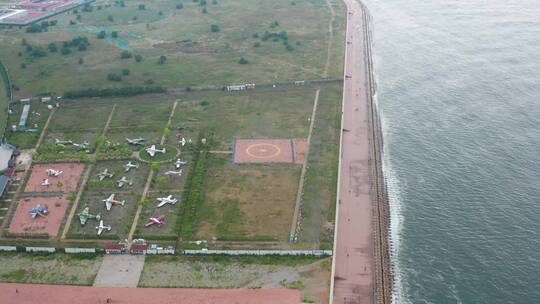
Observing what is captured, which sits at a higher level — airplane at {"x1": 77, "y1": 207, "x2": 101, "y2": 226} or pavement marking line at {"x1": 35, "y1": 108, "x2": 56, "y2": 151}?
pavement marking line at {"x1": 35, "y1": 108, "x2": 56, "y2": 151}

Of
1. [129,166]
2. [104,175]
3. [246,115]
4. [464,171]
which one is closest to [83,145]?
[104,175]

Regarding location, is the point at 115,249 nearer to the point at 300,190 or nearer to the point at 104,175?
the point at 104,175

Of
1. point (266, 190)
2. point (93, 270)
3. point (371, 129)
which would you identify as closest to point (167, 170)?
point (266, 190)

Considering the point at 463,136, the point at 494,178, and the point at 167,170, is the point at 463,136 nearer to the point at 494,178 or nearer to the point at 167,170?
the point at 494,178

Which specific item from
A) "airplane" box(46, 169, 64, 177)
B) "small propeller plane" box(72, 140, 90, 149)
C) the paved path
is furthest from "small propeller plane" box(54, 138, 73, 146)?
the paved path

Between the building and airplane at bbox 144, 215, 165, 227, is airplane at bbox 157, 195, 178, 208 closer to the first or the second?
airplane at bbox 144, 215, 165, 227

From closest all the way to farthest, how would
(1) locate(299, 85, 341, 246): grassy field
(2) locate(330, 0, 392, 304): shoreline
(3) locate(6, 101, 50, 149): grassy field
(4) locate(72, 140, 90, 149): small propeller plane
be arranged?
(2) locate(330, 0, 392, 304): shoreline
(1) locate(299, 85, 341, 246): grassy field
(4) locate(72, 140, 90, 149): small propeller plane
(3) locate(6, 101, 50, 149): grassy field
